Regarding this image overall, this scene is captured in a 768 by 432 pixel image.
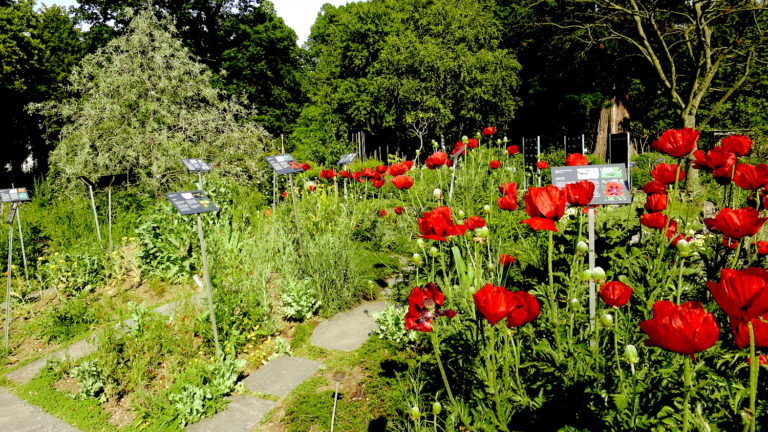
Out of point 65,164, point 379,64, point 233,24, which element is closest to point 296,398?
point 65,164

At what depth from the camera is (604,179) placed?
6.98 feet

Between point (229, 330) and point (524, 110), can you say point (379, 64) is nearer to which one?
point (524, 110)

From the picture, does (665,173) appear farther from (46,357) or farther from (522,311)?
(46,357)

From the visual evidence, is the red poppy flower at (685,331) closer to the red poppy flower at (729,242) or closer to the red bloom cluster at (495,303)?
the red bloom cluster at (495,303)

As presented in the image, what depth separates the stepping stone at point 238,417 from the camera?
2.20 meters

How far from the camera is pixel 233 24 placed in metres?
19.9

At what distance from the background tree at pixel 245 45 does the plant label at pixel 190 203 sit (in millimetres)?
16613

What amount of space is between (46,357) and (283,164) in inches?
94.3

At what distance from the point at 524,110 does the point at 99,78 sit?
18.9 m

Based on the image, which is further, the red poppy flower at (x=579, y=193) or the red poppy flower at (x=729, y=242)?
the red poppy flower at (x=729, y=242)

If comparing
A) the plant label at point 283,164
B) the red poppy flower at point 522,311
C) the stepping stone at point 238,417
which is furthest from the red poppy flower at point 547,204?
the plant label at point 283,164

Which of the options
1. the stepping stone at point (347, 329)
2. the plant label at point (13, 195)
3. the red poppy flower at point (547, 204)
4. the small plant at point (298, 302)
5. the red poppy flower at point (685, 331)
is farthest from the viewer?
the plant label at point (13, 195)

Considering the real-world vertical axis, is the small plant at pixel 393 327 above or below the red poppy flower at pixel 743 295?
below

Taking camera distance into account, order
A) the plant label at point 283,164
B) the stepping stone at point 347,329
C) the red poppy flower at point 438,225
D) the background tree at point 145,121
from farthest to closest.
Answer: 1. the background tree at point 145,121
2. the plant label at point 283,164
3. the stepping stone at point 347,329
4. the red poppy flower at point 438,225
